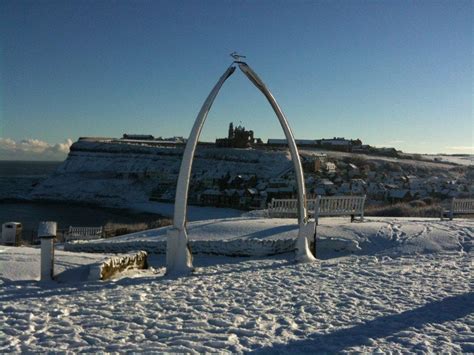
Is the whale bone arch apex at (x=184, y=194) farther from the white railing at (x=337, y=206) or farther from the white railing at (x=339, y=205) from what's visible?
the white railing at (x=339, y=205)

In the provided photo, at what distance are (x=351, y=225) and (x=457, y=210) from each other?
528cm

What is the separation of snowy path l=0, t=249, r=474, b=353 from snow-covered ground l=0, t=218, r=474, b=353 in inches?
0.6

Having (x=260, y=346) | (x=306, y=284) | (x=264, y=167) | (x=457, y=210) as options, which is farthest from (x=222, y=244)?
(x=264, y=167)

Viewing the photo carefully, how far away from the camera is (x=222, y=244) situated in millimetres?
12609

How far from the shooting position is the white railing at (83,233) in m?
25.4

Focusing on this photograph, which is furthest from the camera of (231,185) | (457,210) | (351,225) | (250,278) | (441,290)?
(231,185)

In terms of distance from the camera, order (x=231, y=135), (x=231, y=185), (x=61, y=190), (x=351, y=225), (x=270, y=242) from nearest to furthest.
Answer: (x=270, y=242), (x=351, y=225), (x=231, y=185), (x=61, y=190), (x=231, y=135)

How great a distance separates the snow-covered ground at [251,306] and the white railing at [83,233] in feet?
51.0

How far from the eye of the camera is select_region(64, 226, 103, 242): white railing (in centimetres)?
2541

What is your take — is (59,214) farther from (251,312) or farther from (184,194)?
→ (251,312)

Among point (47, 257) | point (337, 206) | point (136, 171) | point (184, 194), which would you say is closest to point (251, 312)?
point (184, 194)

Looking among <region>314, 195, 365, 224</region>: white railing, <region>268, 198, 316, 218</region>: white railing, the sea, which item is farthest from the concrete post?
the sea

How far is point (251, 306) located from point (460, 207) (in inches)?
511

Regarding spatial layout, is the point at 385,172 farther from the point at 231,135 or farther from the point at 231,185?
the point at 231,135
